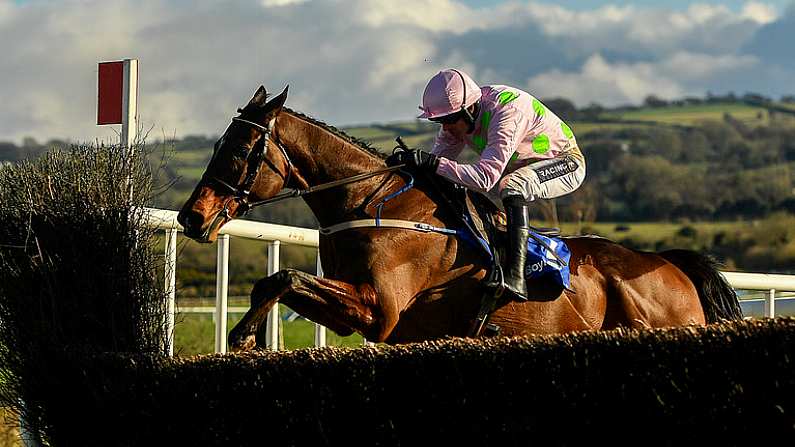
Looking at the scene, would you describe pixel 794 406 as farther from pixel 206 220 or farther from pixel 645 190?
pixel 645 190

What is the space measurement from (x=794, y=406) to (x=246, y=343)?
8.20ft

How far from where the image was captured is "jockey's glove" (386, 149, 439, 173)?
16.8 ft

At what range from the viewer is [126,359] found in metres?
4.49

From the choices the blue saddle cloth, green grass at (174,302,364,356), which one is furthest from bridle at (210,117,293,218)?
green grass at (174,302,364,356)

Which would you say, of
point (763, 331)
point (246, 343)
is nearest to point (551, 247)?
point (246, 343)

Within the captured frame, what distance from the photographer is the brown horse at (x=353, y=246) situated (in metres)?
4.79

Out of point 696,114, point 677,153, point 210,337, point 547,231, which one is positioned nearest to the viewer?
point 547,231

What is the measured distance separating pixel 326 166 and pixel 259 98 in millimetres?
431

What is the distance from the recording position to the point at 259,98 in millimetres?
5145

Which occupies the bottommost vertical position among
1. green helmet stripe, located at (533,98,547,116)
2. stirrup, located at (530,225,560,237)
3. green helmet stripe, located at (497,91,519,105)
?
stirrup, located at (530,225,560,237)

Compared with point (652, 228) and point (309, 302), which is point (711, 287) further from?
point (652, 228)

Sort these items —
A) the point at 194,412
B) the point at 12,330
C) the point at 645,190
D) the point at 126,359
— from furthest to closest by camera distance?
1. the point at 645,190
2. the point at 12,330
3. the point at 126,359
4. the point at 194,412

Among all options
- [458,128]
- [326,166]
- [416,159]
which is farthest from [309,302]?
[458,128]

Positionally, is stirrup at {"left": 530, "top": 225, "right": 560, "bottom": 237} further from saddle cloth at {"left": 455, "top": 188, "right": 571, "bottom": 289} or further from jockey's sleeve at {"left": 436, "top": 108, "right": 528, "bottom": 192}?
jockey's sleeve at {"left": 436, "top": 108, "right": 528, "bottom": 192}
